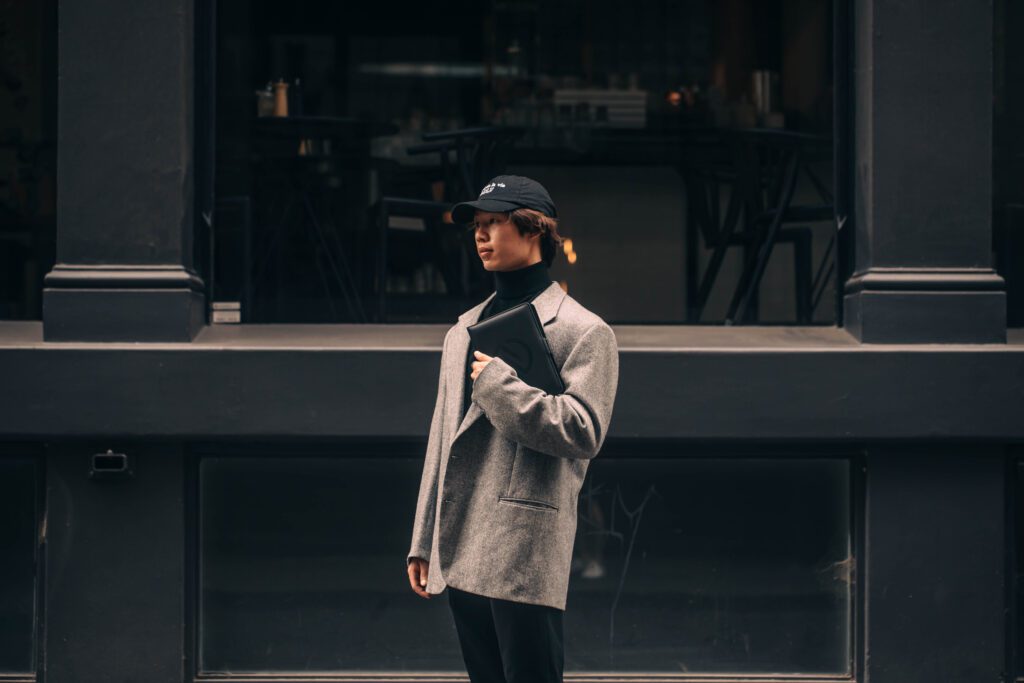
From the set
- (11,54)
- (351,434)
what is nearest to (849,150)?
(351,434)

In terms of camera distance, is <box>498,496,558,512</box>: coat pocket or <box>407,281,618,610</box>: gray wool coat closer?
<box>407,281,618,610</box>: gray wool coat

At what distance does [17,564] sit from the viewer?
5355mm

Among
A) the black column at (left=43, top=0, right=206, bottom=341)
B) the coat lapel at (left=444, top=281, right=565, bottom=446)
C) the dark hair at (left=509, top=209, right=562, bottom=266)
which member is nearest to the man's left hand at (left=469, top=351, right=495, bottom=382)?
the coat lapel at (left=444, top=281, right=565, bottom=446)

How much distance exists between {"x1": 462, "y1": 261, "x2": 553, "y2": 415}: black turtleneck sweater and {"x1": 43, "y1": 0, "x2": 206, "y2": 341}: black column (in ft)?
6.79

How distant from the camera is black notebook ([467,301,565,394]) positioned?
134 inches

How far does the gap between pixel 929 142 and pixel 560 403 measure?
2.85 m

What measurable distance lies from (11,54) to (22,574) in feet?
10.3

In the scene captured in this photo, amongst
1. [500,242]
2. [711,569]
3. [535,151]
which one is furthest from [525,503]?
[535,151]

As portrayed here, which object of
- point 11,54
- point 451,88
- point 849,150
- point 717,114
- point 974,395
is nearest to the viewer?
point 974,395

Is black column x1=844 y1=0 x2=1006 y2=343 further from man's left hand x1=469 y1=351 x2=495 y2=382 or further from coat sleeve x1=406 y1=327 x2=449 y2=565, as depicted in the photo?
man's left hand x1=469 y1=351 x2=495 y2=382

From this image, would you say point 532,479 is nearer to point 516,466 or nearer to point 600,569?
point 516,466

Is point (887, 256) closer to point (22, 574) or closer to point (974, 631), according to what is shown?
point (974, 631)

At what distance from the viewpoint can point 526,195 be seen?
11.5 feet

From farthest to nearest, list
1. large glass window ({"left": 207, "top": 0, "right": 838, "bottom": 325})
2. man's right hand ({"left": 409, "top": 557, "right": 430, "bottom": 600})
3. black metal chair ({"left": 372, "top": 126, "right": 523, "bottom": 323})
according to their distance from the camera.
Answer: large glass window ({"left": 207, "top": 0, "right": 838, "bottom": 325}), black metal chair ({"left": 372, "top": 126, "right": 523, "bottom": 323}), man's right hand ({"left": 409, "top": 557, "right": 430, "bottom": 600})
